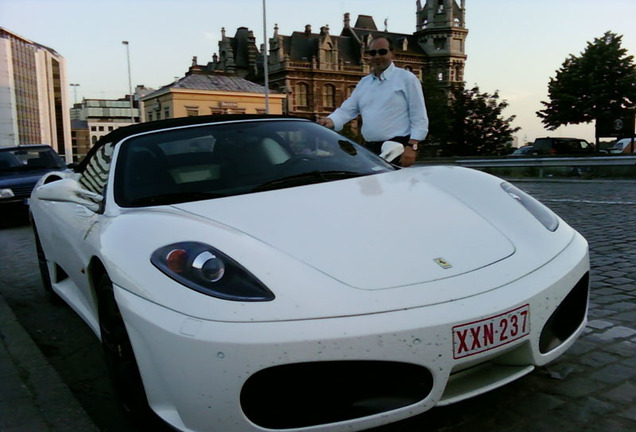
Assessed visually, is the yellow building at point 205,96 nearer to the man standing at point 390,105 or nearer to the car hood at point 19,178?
the car hood at point 19,178

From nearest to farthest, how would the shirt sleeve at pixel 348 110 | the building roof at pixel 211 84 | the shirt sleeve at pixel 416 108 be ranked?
the shirt sleeve at pixel 416 108, the shirt sleeve at pixel 348 110, the building roof at pixel 211 84

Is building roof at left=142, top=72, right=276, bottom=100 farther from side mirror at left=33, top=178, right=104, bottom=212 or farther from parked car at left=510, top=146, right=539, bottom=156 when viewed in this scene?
side mirror at left=33, top=178, right=104, bottom=212

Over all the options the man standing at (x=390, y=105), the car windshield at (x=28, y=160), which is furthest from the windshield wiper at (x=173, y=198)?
the car windshield at (x=28, y=160)

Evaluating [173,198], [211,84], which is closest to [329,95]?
[211,84]

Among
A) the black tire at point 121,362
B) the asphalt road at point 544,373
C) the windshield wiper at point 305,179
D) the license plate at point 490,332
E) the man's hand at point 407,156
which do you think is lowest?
the asphalt road at point 544,373

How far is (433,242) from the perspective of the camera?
79.0 inches

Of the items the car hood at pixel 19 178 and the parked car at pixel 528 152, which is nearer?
the car hood at pixel 19 178

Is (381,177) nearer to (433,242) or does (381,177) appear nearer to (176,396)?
(433,242)

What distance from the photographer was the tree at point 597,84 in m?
35.8

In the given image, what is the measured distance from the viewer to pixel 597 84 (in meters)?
35.8

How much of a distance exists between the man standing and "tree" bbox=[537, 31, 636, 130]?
118ft

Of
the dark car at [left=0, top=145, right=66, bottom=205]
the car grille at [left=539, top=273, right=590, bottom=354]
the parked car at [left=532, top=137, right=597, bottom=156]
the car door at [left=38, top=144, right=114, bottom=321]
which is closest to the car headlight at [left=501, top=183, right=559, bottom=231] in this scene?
the car grille at [left=539, top=273, right=590, bottom=354]

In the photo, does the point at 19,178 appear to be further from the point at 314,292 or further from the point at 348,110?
the point at 314,292

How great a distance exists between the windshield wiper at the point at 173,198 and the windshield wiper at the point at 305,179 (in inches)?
8.1
